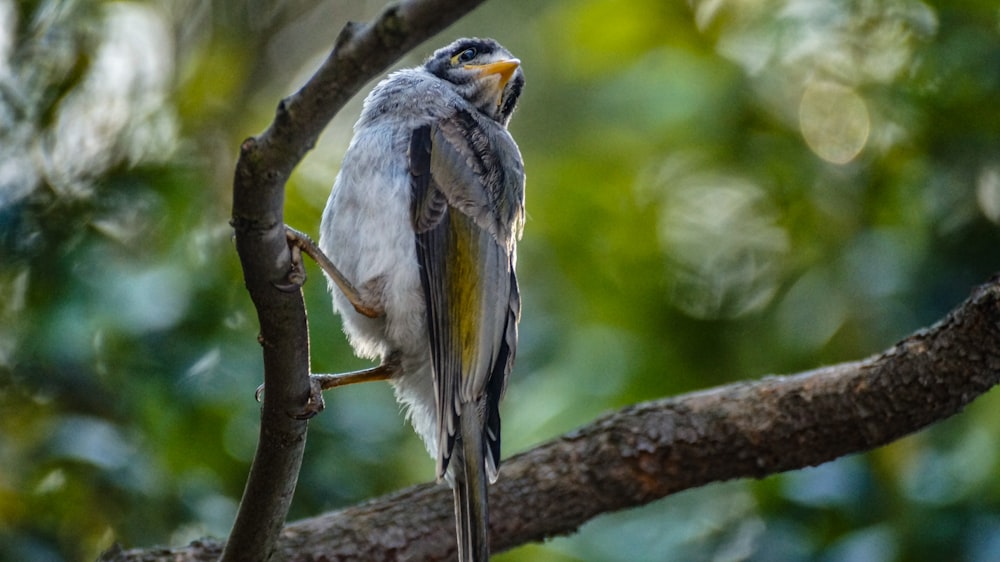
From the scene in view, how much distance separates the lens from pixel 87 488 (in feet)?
14.3

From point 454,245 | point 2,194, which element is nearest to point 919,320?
point 454,245

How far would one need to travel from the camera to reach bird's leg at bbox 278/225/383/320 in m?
2.76

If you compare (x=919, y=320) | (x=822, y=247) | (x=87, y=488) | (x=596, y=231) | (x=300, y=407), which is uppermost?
(x=596, y=231)

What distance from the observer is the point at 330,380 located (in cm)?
342

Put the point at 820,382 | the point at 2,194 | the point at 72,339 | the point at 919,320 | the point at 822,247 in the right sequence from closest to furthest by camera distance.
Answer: the point at 820,382 → the point at 72,339 → the point at 2,194 → the point at 919,320 → the point at 822,247

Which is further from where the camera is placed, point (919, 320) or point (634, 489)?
point (919, 320)

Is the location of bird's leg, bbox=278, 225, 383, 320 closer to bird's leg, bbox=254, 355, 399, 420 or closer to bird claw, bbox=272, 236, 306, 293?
bird claw, bbox=272, 236, 306, 293

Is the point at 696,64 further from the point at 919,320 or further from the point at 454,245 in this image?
the point at 454,245

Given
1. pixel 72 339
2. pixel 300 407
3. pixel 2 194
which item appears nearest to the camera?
pixel 300 407

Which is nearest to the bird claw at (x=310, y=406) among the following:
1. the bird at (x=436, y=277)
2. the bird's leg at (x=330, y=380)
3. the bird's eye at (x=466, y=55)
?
the bird's leg at (x=330, y=380)

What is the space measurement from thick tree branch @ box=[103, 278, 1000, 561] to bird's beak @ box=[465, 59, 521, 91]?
1348 mm

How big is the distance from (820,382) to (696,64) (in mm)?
2264

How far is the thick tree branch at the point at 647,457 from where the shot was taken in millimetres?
3725

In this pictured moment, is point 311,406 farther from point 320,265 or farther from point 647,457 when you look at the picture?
point 647,457
